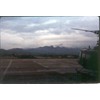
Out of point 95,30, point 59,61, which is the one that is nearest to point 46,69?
point 59,61

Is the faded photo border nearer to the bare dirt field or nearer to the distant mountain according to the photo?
the bare dirt field

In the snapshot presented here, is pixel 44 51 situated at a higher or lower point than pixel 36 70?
higher

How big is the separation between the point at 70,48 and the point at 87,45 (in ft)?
→ 1.09

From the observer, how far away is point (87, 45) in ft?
18.3

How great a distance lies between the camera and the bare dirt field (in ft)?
18.2

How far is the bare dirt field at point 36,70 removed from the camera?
5.56 m

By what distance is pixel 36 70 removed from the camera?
557 centimetres
